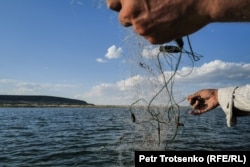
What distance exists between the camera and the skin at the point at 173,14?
30.5 inches

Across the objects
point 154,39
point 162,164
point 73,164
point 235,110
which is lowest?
point 73,164

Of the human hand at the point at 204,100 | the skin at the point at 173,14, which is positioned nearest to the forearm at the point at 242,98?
the human hand at the point at 204,100

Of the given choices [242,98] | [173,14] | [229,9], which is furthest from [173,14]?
[242,98]

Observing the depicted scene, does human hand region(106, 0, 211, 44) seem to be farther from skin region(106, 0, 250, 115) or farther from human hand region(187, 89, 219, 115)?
human hand region(187, 89, 219, 115)

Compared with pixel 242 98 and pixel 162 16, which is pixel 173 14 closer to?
pixel 162 16

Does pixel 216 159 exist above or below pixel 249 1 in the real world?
below

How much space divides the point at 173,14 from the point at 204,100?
2.31 metres

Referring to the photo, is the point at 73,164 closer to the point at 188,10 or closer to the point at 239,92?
the point at 239,92

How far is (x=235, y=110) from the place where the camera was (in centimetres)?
254

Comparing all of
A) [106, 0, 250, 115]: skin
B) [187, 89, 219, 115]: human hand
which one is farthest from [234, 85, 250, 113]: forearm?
[106, 0, 250, 115]: skin

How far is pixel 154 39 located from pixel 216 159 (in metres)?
5.56

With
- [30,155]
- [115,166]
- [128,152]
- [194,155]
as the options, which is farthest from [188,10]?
[30,155]

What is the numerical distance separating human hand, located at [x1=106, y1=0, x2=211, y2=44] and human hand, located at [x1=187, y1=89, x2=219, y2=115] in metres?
2.05

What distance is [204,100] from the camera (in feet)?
10.1
